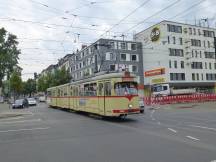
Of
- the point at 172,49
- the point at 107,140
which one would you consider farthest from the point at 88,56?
the point at 107,140

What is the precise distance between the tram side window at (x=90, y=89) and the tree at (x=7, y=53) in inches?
1193

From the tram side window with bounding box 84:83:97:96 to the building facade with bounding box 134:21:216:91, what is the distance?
48.1 metres

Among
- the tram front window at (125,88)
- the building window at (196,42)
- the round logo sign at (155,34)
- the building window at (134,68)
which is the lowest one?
the tram front window at (125,88)

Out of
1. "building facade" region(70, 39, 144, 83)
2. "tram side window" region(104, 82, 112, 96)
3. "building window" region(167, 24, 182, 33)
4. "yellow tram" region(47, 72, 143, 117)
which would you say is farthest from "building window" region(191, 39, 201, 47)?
"tram side window" region(104, 82, 112, 96)

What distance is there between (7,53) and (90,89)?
116ft

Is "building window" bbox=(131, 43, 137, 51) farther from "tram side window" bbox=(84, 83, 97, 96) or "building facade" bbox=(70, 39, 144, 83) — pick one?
"tram side window" bbox=(84, 83, 97, 96)

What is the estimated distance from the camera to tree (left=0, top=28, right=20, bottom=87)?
53.8 m

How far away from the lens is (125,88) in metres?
21.6

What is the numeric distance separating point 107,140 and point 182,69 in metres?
66.3

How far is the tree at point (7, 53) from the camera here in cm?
5378

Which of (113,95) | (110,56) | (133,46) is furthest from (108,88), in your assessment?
(133,46)

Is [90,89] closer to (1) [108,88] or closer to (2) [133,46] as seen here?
(1) [108,88]

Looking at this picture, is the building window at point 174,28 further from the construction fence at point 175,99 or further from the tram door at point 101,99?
the tram door at point 101,99

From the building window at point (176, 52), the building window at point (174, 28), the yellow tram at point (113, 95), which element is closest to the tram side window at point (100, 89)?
the yellow tram at point (113, 95)
